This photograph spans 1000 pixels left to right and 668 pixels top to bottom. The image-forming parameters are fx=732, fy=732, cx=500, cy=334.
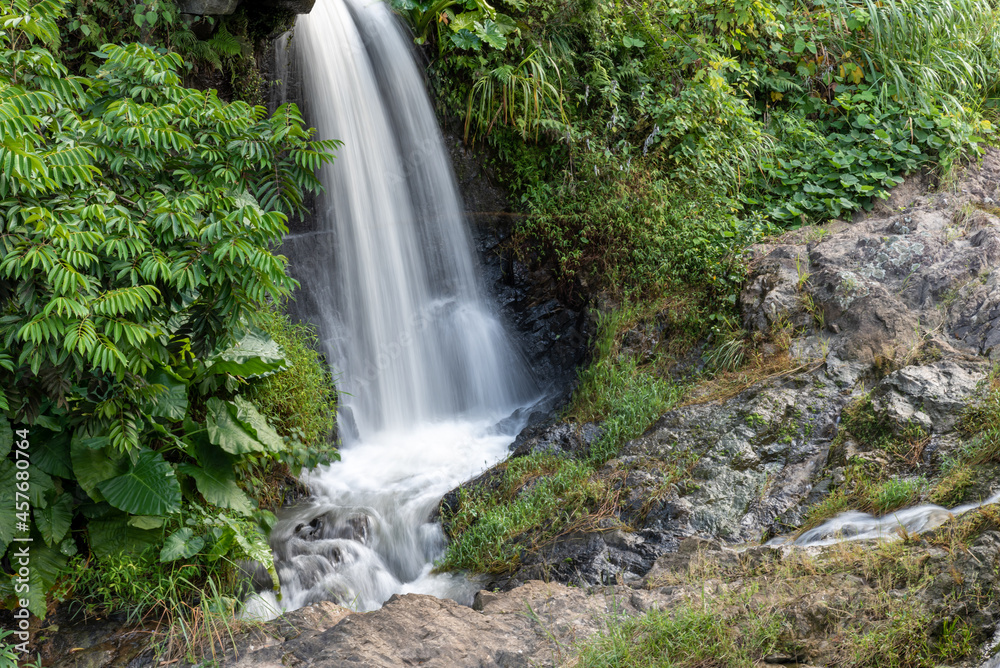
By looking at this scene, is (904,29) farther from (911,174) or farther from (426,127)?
(426,127)

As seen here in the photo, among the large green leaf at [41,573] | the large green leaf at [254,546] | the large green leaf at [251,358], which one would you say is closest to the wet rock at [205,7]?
the large green leaf at [251,358]

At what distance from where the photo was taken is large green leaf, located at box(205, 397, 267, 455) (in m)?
4.44

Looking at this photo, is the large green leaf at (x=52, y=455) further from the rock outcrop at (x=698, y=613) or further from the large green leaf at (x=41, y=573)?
the rock outcrop at (x=698, y=613)

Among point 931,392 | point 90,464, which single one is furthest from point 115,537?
point 931,392

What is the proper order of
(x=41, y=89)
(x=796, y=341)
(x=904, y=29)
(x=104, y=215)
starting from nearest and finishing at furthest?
1. (x=104, y=215)
2. (x=41, y=89)
3. (x=796, y=341)
4. (x=904, y=29)

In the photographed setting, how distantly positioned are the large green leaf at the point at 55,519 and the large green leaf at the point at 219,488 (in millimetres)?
613

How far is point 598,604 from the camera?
386 centimetres

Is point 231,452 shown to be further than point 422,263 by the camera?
No

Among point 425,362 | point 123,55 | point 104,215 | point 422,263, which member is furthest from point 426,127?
point 104,215

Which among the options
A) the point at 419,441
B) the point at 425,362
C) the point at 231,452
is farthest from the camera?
the point at 425,362

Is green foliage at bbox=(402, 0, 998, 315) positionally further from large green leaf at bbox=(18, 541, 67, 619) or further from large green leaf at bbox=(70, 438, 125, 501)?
large green leaf at bbox=(18, 541, 67, 619)

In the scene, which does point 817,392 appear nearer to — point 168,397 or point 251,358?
point 251,358

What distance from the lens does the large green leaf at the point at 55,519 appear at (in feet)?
12.9

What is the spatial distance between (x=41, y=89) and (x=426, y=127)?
4187mm
